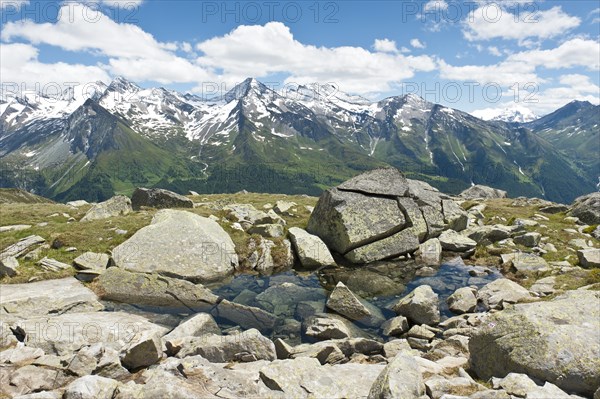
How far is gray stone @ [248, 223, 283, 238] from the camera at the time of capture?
31630 millimetres

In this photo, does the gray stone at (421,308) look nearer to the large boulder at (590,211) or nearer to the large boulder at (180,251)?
the large boulder at (180,251)

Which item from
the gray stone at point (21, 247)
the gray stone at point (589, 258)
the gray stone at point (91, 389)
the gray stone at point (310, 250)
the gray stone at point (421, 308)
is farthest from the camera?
the gray stone at point (310, 250)

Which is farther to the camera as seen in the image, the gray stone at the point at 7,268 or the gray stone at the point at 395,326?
the gray stone at the point at 7,268

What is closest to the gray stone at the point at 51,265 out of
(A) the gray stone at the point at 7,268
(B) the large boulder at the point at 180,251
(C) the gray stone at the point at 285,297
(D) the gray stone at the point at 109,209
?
(A) the gray stone at the point at 7,268

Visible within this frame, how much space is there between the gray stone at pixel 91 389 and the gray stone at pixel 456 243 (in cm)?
2811

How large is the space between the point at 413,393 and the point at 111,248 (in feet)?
81.1

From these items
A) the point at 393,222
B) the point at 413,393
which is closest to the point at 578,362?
the point at 413,393

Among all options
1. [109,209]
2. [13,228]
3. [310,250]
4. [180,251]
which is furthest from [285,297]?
[13,228]

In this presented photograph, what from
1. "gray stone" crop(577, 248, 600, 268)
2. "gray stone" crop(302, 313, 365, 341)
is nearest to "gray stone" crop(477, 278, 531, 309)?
"gray stone" crop(577, 248, 600, 268)

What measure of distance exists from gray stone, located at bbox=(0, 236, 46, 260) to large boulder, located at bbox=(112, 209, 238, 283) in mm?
6810

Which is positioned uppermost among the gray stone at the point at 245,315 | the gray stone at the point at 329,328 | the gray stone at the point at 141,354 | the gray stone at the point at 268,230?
the gray stone at the point at 268,230

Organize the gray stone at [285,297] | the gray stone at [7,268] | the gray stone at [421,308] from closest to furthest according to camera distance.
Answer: the gray stone at [421,308] < the gray stone at [285,297] < the gray stone at [7,268]

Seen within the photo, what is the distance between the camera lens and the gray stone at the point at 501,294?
20422mm

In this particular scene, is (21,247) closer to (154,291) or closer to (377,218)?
(154,291)
